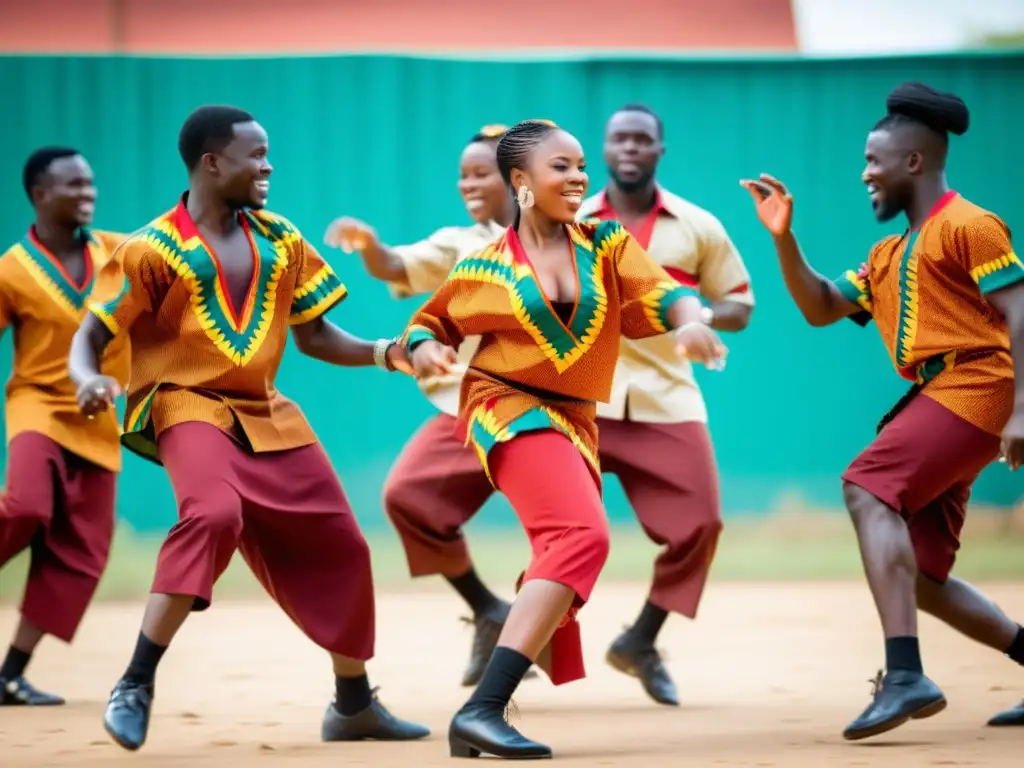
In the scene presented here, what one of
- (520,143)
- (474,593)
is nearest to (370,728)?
(474,593)

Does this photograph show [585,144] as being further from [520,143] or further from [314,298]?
[520,143]

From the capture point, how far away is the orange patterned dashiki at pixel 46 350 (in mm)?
7141

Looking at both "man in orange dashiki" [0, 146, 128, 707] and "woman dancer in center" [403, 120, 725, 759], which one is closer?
"woman dancer in center" [403, 120, 725, 759]

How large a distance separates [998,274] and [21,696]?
4.05m

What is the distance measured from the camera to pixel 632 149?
7191mm

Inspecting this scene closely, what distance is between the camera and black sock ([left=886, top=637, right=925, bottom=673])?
5.30 m

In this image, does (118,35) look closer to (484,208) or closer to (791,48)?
(791,48)

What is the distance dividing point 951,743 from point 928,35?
755 centimetres

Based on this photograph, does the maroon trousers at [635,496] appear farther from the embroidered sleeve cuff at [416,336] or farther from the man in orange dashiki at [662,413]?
the embroidered sleeve cuff at [416,336]

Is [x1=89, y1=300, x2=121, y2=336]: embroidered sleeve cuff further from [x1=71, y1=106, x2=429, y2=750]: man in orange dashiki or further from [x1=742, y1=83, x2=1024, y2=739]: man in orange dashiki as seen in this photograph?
[x1=742, y1=83, x2=1024, y2=739]: man in orange dashiki

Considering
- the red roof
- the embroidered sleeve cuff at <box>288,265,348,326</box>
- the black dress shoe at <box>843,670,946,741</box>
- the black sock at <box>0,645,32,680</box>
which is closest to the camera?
the black dress shoe at <box>843,670,946,741</box>

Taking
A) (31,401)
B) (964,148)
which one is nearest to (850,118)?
(964,148)

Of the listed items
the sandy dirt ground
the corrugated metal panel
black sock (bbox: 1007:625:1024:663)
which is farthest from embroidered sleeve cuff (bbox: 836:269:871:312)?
the corrugated metal panel

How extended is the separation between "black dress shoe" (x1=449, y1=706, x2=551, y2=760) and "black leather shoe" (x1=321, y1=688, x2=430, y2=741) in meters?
0.71
